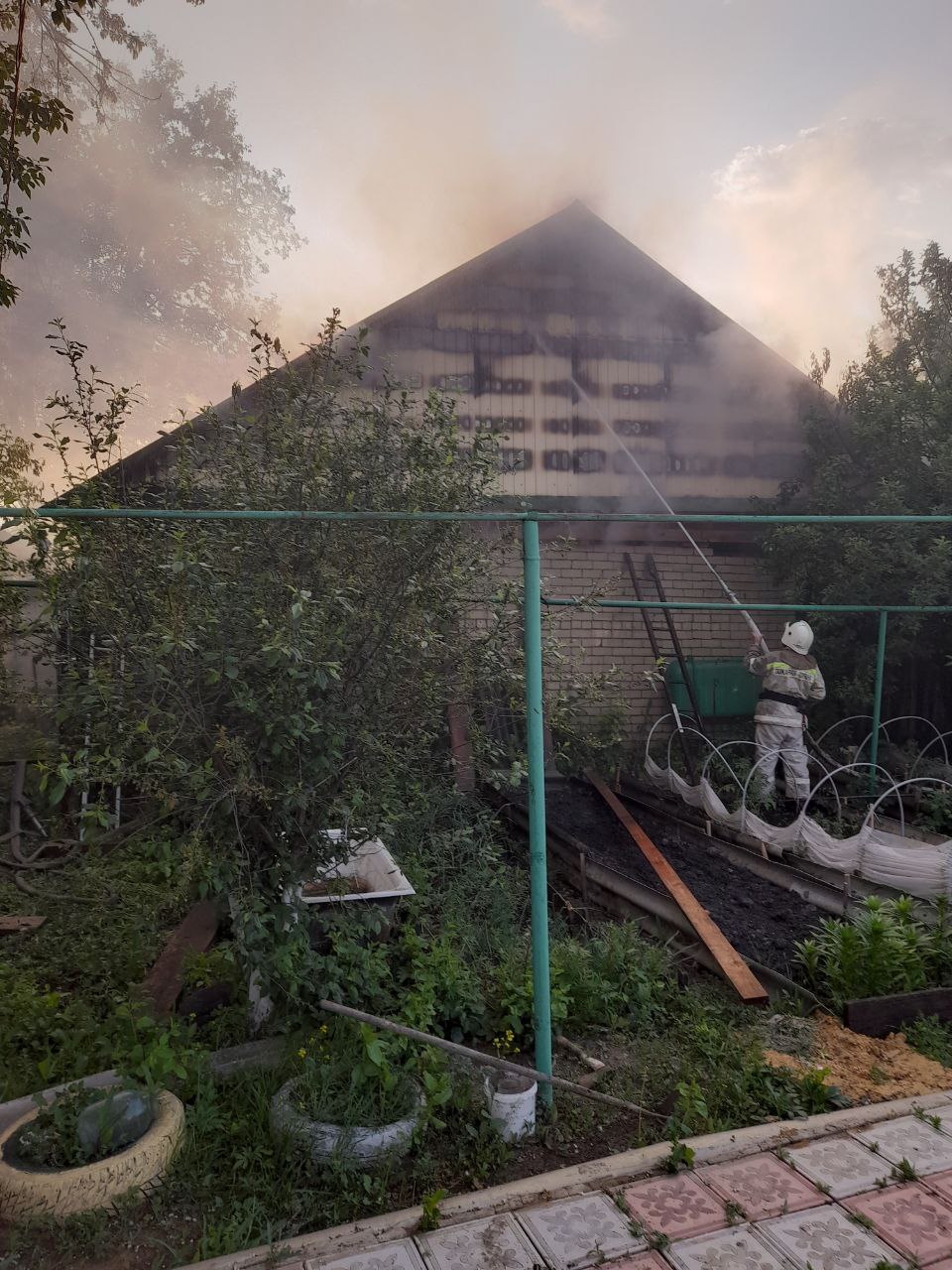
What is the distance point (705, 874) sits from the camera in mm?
6422

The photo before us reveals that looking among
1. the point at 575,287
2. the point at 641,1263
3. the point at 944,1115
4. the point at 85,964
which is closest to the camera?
the point at 641,1263

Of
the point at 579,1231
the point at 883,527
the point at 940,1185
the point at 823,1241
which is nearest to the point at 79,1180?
the point at 579,1231

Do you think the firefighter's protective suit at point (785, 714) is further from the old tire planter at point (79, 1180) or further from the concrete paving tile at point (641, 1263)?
the old tire planter at point (79, 1180)

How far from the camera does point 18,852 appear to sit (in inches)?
286

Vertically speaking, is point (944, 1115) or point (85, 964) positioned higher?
point (944, 1115)

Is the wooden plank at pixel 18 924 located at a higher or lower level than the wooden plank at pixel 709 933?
lower

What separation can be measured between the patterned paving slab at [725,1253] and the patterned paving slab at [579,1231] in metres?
0.12

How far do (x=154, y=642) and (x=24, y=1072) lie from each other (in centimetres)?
210

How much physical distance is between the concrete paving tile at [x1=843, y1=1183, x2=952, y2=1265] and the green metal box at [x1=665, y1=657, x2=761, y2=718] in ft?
23.1

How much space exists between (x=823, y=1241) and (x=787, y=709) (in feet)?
19.8

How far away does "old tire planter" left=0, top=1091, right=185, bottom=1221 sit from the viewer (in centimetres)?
266

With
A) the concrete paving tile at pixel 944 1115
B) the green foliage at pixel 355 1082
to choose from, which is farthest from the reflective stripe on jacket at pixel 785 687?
the green foliage at pixel 355 1082

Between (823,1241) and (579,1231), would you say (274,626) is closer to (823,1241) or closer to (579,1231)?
(579,1231)

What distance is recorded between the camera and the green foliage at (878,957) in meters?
4.26
